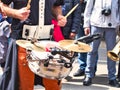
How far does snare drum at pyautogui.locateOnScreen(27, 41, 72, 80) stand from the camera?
2.88 m

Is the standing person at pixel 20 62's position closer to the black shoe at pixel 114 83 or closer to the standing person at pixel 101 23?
the standing person at pixel 101 23

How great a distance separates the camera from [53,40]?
3266 mm

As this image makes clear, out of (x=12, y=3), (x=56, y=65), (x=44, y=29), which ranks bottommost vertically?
(x=56, y=65)

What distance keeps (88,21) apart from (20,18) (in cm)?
253

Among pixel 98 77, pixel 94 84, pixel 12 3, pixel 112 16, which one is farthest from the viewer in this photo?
pixel 98 77

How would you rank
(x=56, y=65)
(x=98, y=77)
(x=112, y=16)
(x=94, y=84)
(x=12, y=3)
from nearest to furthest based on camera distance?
1. (x=56, y=65)
2. (x=12, y=3)
3. (x=112, y=16)
4. (x=94, y=84)
5. (x=98, y=77)

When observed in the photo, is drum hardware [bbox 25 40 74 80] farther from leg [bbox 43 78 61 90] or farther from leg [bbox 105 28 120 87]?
leg [bbox 105 28 120 87]

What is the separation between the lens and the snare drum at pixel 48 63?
2.88 meters

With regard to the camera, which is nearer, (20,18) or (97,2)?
(20,18)

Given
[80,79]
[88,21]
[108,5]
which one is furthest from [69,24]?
[80,79]

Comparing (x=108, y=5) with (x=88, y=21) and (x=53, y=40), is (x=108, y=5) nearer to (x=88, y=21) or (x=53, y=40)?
(x=88, y=21)

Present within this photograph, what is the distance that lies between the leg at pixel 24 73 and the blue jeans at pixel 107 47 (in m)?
2.31

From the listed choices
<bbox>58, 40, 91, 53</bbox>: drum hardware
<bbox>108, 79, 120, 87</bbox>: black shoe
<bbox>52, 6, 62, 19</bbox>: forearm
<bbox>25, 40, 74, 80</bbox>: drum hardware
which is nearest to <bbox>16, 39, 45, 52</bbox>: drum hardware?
<bbox>25, 40, 74, 80</bbox>: drum hardware

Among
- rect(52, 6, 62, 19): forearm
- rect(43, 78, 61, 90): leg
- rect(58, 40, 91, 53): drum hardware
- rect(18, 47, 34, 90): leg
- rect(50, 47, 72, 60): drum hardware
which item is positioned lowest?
rect(43, 78, 61, 90): leg
